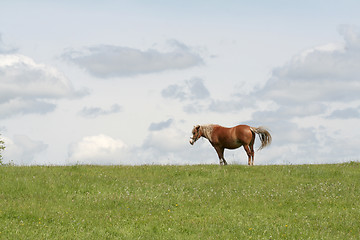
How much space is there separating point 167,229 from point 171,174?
8.21 meters

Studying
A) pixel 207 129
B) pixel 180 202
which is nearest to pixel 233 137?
pixel 207 129

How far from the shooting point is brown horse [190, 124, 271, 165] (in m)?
26.8

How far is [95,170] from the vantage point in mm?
23000

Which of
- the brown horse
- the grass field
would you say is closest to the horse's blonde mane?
the brown horse

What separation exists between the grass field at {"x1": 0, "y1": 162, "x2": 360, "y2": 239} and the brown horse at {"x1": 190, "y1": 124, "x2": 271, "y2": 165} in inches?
103

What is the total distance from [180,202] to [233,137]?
9.55 m

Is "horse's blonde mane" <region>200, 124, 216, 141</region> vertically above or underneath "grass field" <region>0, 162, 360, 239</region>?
above

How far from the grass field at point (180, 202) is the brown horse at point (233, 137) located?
8.54 ft

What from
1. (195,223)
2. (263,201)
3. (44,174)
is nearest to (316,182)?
(263,201)

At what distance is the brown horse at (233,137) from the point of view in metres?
26.8

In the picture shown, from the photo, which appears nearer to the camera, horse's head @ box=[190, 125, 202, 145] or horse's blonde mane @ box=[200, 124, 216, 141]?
horse's blonde mane @ box=[200, 124, 216, 141]

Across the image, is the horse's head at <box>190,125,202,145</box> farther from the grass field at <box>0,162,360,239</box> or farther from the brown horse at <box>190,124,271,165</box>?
the grass field at <box>0,162,360,239</box>

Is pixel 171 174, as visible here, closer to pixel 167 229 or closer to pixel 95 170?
pixel 95 170

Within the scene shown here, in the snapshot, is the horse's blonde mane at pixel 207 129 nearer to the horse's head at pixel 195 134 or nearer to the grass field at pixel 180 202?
the horse's head at pixel 195 134
